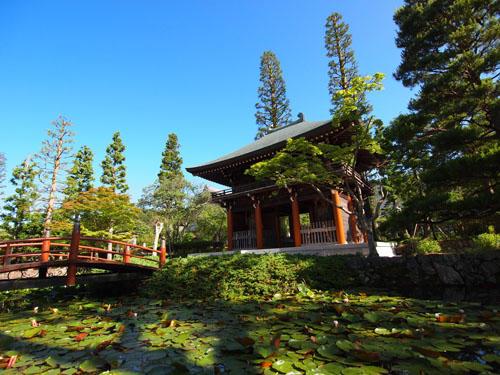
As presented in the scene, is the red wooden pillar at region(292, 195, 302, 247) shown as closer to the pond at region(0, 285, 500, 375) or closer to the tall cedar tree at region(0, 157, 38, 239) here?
the pond at region(0, 285, 500, 375)

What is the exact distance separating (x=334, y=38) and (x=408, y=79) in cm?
1362

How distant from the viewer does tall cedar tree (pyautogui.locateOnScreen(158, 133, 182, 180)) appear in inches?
1030

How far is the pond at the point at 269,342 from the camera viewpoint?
2186mm

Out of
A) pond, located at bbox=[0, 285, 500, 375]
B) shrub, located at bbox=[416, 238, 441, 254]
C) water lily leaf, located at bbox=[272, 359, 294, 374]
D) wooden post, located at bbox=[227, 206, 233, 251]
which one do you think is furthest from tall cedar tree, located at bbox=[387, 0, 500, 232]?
wooden post, located at bbox=[227, 206, 233, 251]

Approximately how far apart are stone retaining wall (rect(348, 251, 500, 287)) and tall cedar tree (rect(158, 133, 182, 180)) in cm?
2198

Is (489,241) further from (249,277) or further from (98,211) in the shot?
(98,211)

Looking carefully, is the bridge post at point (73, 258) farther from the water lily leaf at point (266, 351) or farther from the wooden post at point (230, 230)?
the wooden post at point (230, 230)

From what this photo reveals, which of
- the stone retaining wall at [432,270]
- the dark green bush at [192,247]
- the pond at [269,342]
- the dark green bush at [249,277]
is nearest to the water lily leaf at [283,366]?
the pond at [269,342]

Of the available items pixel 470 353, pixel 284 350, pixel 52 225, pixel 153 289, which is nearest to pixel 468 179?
pixel 470 353

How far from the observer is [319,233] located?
10.5 m

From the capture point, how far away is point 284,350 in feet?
8.43

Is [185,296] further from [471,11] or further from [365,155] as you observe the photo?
[471,11]

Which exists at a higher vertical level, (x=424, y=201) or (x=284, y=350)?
(x=424, y=201)

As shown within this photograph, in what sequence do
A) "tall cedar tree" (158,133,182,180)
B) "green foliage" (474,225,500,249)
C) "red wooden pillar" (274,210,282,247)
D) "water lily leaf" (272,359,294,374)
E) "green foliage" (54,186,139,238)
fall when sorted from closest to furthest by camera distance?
"water lily leaf" (272,359,294,374), "green foliage" (474,225,500,249), "red wooden pillar" (274,210,282,247), "green foliage" (54,186,139,238), "tall cedar tree" (158,133,182,180)
